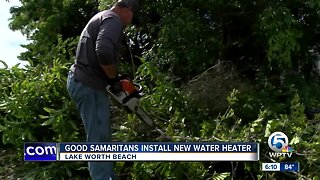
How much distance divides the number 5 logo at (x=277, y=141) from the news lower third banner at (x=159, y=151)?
0.56 feet

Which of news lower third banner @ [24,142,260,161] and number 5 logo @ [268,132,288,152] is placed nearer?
news lower third banner @ [24,142,260,161]

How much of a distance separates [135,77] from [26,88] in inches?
49.6

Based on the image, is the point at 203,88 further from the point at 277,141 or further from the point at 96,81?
the point at 96,81

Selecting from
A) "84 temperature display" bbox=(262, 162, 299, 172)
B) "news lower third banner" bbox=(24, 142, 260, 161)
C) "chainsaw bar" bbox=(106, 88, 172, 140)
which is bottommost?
"84 temperature display" bbox=(262, 162, 299, 172)

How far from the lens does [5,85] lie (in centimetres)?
625

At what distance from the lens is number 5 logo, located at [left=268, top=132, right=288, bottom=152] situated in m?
5.44

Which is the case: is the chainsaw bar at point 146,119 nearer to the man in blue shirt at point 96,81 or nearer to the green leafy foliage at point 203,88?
the green leafy foliage at point 203,88

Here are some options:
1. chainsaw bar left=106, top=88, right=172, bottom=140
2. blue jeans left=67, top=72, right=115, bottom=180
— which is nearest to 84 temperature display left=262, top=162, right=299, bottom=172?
chainsaw bar left=106, top=88, right=172, bottom=140

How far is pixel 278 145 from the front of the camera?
5.44 m

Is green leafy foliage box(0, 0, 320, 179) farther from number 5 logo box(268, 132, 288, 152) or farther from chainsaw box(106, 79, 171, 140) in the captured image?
chainsaw box(106, 79, 171, 140)

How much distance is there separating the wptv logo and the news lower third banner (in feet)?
0.56

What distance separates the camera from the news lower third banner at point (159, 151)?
507 centimetres

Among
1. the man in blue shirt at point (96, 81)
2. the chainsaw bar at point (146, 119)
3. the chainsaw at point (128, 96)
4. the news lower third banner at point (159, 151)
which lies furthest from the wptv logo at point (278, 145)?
the man in blue shirt at point (96, 81)

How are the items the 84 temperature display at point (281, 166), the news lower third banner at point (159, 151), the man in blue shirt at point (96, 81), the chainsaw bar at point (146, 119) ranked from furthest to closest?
the 84 temperature display at point (281, 166), the chainsaw bar at point (146, 119), the news lower third banner at point (159, 151), the man in blue shirt at point (96, 81)
